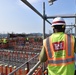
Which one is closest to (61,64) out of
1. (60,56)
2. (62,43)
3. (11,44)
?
(60,56)

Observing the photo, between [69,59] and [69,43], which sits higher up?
[69,43]

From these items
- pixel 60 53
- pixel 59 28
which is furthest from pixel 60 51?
pixel 59 28

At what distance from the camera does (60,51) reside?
271 cm

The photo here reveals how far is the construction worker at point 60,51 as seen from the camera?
268cm

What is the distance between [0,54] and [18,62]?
2.45 meters

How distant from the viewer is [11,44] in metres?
31.0

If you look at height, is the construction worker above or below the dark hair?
below

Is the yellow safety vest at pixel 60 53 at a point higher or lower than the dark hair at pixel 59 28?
lower

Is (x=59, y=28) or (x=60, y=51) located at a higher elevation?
(x=59, y=28)

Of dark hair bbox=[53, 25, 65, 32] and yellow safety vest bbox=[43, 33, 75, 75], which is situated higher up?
dark hair bbox=[53, 25, 65, 32]

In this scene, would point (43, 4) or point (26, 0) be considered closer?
point (26, 0)

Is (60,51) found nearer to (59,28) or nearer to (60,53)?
(60,53)

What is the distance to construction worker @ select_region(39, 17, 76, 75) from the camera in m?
2.68

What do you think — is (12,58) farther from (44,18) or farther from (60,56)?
(60,56)
